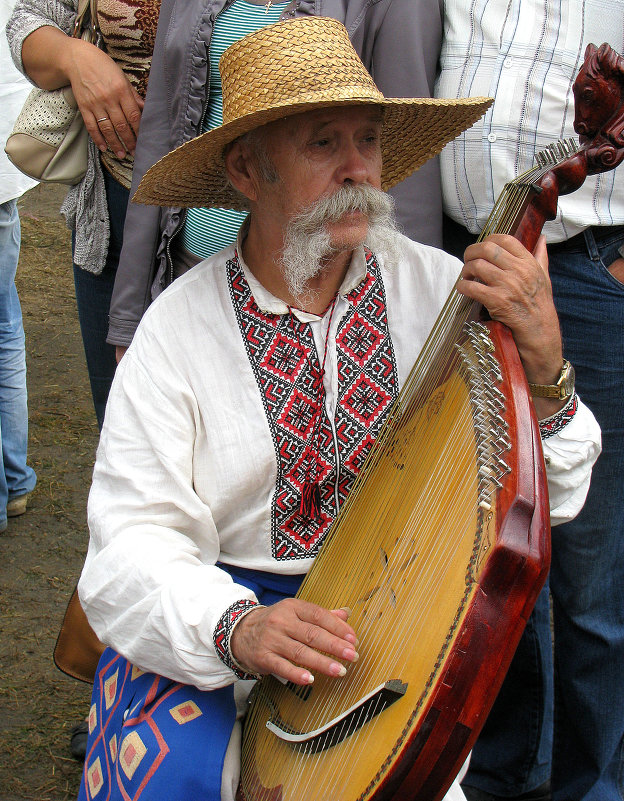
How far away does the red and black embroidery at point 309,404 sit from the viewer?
1.80m

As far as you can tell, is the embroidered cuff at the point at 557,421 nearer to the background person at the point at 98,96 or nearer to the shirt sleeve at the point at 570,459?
the shirt sleeve at the point at 570,459

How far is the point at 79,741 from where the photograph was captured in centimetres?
276

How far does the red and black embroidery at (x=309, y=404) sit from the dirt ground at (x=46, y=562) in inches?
54.6

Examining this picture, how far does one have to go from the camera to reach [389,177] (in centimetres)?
208

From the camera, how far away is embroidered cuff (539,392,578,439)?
1638 millimetres

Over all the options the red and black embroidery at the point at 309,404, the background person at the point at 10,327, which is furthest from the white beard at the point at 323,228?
the background person at the point at 10,327

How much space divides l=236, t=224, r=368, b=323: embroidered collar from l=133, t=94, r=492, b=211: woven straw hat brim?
0.54ft

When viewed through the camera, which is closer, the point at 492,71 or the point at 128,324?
the point at 492,71

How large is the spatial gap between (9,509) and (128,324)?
1.83m

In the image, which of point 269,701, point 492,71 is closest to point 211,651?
point 269,701

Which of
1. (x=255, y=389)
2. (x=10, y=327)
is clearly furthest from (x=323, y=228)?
(x=10, y=327)

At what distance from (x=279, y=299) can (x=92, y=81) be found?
3.09 feet

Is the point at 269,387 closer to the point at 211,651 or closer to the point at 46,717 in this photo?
the point at 211,651

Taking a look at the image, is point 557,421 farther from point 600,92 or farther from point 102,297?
point 102,297
